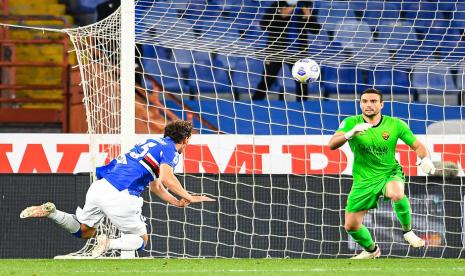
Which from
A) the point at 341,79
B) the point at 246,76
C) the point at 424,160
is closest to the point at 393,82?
the point at 341,79

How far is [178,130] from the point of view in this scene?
9.97 metres

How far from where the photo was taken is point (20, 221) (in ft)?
39.6

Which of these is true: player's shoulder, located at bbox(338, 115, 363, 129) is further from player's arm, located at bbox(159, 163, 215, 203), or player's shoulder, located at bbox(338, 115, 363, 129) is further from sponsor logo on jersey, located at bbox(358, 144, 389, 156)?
player's arm, located at bbox(159, 163, 215, 203)

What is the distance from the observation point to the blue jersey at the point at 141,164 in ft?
32.6

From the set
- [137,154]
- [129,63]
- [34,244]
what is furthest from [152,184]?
[34,244]

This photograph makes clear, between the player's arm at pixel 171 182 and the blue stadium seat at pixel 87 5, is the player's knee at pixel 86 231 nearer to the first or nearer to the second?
the player's arm at pixel 171 182

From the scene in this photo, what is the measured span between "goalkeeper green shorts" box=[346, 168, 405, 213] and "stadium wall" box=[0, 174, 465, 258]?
5.39ft

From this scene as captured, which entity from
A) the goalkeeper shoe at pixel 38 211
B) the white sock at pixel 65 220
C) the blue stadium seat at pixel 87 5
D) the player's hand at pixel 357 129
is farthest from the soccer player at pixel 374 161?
the blue stadium seat at pixel 87 5

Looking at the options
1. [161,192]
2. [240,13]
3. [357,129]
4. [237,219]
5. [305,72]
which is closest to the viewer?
[357,129]

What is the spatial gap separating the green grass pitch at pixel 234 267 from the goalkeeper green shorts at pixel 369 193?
1.94 feet

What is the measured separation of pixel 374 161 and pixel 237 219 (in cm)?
225

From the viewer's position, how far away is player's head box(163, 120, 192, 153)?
32.6 feet

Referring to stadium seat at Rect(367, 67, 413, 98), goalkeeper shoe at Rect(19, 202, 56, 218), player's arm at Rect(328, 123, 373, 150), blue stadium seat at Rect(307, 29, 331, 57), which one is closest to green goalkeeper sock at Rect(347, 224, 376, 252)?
player's arm at Rect(328, 123, 373, 150)

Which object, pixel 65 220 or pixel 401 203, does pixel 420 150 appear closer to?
pixel 401 203
